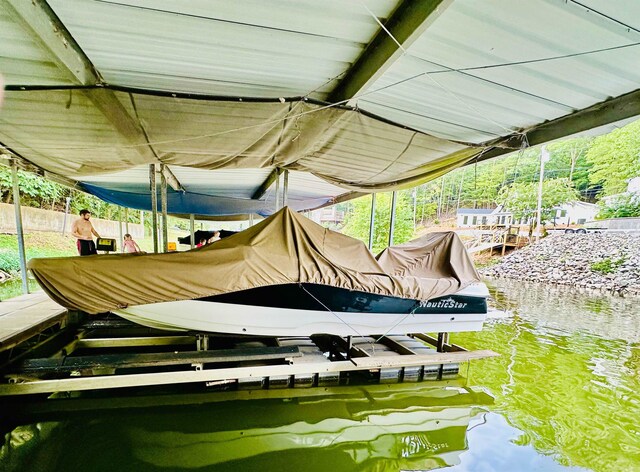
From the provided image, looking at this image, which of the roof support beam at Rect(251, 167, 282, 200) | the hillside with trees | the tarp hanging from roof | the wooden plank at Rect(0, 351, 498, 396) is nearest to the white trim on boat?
the wooden plank at Rect(0, 351, 498, 396)

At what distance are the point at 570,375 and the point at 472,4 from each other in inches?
196

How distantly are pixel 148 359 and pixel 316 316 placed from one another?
5.86ft

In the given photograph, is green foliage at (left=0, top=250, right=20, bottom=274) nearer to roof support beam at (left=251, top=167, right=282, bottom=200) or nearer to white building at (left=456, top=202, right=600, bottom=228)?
roof support beam at (left=251, top=167, right=282, bottom=200)

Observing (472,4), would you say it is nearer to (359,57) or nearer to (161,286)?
(359,57)

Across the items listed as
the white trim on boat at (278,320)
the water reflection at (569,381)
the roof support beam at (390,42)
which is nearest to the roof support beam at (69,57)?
the white trim on boat at (278,320)

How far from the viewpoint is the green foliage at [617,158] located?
2016 cm

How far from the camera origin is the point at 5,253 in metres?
9.94

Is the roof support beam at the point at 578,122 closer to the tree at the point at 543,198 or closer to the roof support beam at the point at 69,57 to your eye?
the roof support beam at the point at 69,57

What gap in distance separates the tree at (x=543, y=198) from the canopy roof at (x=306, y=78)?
2051 cm

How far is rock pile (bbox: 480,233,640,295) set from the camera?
12375mm

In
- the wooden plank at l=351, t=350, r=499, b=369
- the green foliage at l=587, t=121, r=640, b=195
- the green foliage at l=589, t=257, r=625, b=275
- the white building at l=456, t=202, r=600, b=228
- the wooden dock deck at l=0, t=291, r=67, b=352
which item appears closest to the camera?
the wooden dock deck at l=0, t=291, r=67, b=352

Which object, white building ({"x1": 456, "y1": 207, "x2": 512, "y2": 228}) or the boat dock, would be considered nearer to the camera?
the boat dock

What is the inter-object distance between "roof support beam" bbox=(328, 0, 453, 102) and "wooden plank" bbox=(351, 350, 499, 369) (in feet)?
9.33

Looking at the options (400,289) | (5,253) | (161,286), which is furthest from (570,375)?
(5,253)
